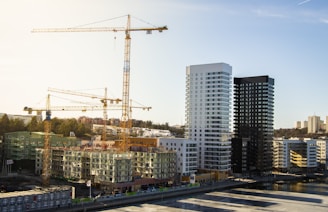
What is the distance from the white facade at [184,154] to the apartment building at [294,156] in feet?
136

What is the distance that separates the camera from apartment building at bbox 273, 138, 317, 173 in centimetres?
10731

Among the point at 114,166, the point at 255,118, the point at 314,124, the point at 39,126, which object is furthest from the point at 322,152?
the point at 114,166

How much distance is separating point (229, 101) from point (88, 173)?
3845cm

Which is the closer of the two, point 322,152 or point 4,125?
point 4,125

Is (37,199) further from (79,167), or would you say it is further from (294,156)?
(294,156)

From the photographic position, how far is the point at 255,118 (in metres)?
100

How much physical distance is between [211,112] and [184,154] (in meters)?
16.2

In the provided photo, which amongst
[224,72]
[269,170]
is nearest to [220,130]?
[224,72]

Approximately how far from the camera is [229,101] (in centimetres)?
8569

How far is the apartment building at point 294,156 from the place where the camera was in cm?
10731

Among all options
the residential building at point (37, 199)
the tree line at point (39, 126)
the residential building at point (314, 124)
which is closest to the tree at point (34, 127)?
the tree line at point (39, 126)

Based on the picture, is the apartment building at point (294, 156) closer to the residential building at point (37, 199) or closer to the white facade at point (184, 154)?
the white facade at point (184, 154)

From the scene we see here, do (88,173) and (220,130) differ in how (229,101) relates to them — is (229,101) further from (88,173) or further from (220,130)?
(88,173)

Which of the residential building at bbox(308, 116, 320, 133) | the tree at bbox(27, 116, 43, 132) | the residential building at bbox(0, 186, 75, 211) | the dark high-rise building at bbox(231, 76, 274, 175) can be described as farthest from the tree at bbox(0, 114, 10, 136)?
the residential building at bbox(308, 116, 320, 133)
